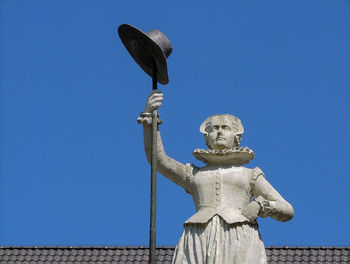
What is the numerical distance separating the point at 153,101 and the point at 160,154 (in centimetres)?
68

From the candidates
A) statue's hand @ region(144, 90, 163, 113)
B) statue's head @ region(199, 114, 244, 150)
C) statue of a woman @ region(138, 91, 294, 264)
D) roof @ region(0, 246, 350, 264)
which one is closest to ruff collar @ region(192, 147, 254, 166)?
statue of a woman @ region(138, 91, 294, 264)

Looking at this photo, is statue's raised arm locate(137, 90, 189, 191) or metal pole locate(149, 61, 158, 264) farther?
statue's raised arm locate(137, 90, 189, 191)

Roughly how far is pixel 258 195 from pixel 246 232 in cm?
67

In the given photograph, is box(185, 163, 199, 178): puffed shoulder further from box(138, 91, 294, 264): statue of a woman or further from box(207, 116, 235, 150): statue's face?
box(207, 116, 235, 150): statue's face

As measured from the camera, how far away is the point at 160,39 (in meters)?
17.0

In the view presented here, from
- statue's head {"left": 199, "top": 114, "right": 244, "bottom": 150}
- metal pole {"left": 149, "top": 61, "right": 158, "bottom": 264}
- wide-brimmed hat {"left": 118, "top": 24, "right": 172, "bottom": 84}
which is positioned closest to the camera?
metal pole {"left": 149, "top": 61, "right": 158, "bottom": 264}

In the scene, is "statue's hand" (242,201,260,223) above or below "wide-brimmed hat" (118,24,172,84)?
below

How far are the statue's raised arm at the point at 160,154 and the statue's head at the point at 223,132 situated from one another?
0.48 m

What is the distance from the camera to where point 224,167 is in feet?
56.9

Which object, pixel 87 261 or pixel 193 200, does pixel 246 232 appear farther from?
pixel 87 261

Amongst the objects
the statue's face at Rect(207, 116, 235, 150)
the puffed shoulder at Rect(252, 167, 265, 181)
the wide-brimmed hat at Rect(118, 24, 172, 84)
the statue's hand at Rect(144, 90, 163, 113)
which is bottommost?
the puffed shoulder at Rect(252, 167, 265, 181)

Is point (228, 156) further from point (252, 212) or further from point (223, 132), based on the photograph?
point (252, 212)

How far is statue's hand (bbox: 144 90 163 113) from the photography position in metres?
17.1

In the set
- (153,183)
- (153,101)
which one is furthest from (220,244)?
(153,101)
